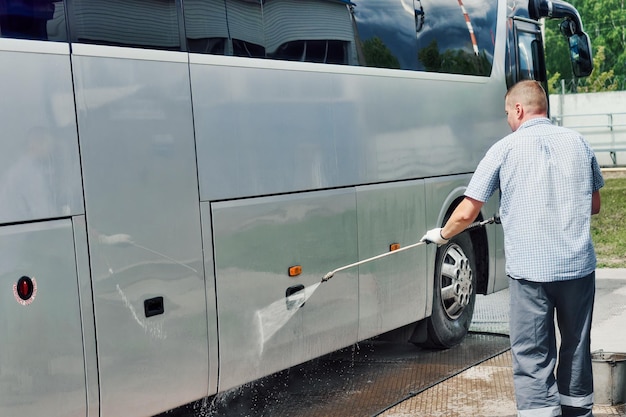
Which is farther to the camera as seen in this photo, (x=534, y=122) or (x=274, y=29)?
(x=274, y=29)

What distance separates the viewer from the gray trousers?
5.14 meters

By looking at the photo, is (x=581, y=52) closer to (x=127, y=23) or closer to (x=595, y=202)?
(x=595, y=202)

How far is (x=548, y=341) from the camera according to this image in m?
5.19

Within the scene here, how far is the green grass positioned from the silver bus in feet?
19.2

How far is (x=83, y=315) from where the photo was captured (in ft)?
15.2

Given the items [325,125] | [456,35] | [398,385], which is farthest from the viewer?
[456,35]

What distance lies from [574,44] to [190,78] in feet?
19.0

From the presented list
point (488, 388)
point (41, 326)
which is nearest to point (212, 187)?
point (41, 326)

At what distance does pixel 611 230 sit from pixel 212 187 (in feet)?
39.1

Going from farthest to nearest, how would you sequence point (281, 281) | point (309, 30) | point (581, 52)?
point (581, 52)
point (309, 30)
point (281, 281)

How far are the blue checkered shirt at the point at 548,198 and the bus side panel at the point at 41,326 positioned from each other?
2.35 meters

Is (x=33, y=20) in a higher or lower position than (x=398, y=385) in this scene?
higher

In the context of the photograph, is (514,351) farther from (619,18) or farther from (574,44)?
(619,18)

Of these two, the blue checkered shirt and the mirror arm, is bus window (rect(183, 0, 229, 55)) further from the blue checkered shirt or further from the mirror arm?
the mirror arm
